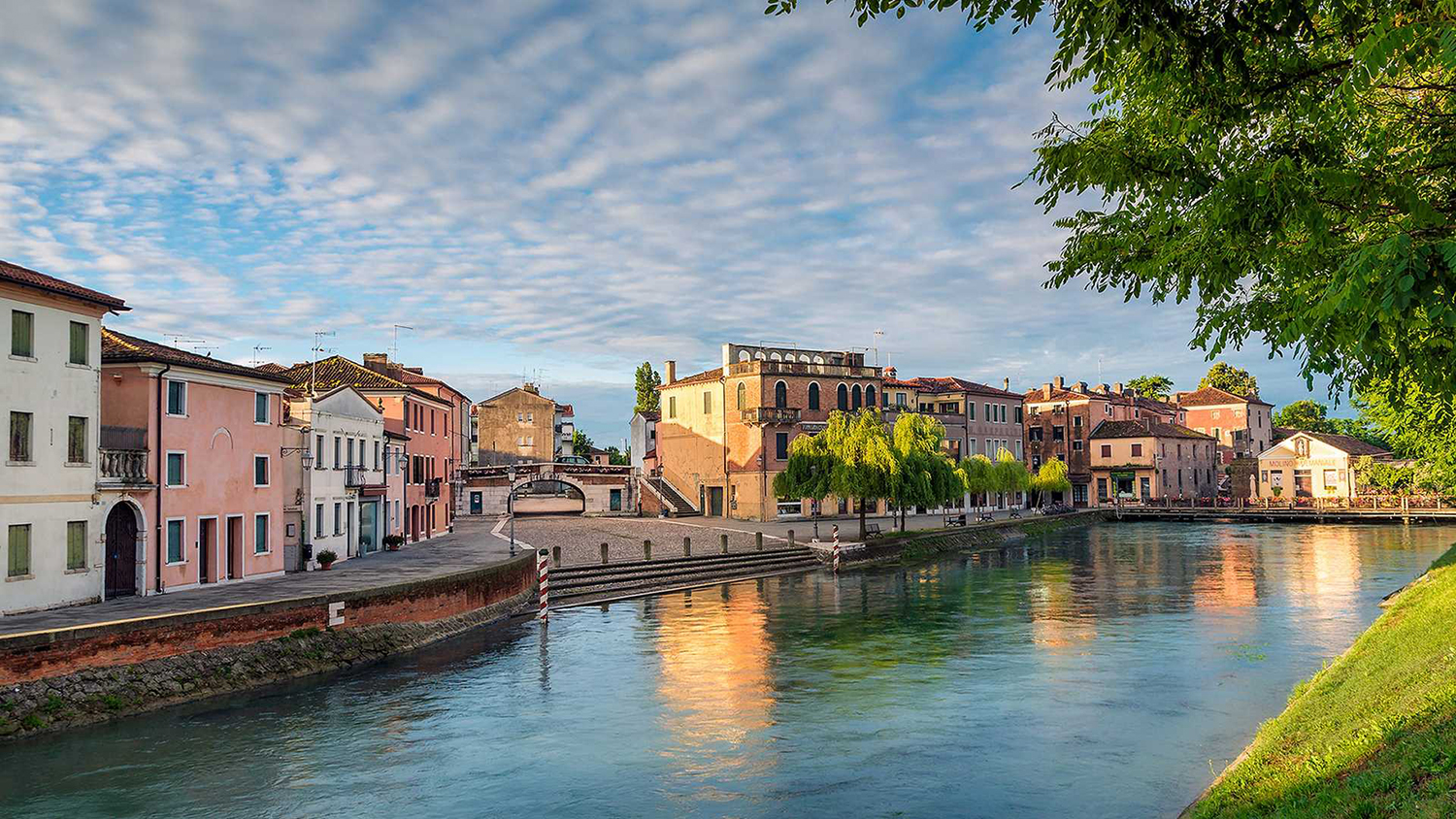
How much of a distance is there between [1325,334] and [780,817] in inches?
399

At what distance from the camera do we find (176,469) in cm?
2986

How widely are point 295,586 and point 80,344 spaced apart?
901 cm

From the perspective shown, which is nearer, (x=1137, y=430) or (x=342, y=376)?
(x=342, y=376)

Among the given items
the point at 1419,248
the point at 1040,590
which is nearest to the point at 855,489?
the point at 1040,590

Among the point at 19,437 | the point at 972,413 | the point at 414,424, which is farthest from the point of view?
the point at 972,413

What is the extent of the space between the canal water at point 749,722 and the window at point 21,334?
1025cm

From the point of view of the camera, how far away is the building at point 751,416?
7050 cm

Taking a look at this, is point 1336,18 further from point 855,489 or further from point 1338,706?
point 855,489

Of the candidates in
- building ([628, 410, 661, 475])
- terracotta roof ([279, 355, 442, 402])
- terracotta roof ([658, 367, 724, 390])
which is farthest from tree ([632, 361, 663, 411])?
terracotta roof ([279, 355, 442, 402])

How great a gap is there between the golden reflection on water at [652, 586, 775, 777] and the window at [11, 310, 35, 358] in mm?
17675

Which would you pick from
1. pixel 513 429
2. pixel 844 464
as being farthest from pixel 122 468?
pixel 513 429

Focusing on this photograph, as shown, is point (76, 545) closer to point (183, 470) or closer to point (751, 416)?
point (183, 470)

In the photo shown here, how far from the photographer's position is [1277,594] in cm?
3688

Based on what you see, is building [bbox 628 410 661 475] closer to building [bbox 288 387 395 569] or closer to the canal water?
building [bbox 288 387 395 569]
